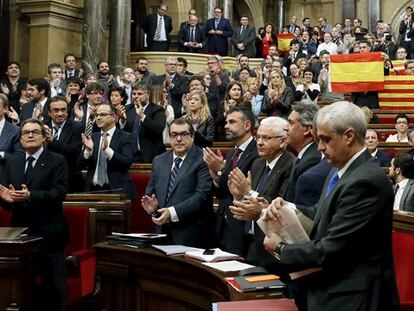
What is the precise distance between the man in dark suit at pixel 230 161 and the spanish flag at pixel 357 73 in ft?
25.4

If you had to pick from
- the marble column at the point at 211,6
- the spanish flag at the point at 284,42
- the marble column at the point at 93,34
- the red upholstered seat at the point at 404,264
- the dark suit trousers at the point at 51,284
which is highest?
the marble column at the point at 211,6

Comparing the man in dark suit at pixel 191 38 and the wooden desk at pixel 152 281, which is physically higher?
the man in dark suit at pixel 191 38

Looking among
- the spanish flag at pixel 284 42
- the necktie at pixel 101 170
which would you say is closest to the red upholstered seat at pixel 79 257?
the necktie at pixel 101 170

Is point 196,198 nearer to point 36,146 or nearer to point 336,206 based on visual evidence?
point 36,146

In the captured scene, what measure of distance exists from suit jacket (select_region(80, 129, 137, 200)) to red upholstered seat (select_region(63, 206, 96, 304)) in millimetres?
578

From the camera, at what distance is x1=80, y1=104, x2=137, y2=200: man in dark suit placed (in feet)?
18.5

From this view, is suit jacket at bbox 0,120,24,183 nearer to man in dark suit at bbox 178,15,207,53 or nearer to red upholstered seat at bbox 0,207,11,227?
red upholstered seat at bbox 0,207,11,227

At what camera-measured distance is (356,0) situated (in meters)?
21.1

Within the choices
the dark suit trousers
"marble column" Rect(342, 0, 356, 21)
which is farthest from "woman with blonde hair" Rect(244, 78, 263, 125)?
"marble column" Rect(342, 0, 356, 21)

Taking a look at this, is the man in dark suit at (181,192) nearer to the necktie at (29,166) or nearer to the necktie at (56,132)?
the necktie at (29,166)

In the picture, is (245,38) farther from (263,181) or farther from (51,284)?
(263,181)

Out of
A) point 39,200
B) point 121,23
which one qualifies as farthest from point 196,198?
point 121,23

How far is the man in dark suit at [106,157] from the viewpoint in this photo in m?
5.62

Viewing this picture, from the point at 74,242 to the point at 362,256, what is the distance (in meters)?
3.07
